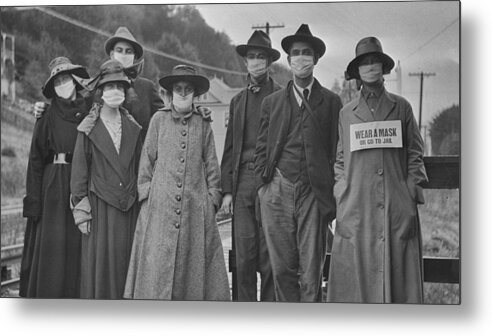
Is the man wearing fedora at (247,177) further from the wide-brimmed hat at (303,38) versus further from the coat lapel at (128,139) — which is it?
the coat lapel at (128,139)

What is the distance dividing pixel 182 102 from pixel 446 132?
1324 millimetres

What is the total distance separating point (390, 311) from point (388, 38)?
1.35 metres

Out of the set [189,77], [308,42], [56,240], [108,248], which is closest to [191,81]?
[189,77]

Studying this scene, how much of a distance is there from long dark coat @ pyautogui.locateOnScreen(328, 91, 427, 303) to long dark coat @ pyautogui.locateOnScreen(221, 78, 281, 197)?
0.52 metres

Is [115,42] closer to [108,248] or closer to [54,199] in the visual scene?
[54,199]

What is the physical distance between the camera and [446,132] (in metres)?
4.23

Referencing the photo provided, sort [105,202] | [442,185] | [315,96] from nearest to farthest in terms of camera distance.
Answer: [442,185]
[315,96]
[105,202]

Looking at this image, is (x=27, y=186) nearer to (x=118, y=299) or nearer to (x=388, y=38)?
(x=118, y=299)

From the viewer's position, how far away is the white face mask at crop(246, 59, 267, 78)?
14.4 feet

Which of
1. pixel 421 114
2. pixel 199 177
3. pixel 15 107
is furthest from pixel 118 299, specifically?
pixel 421 114

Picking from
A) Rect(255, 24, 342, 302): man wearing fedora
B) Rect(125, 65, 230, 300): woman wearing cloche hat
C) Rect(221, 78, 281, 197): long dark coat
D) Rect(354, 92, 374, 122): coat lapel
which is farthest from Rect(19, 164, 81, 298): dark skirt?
Rect(354, 92, 374, 122): coat lapel

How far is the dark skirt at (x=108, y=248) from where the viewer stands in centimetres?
441

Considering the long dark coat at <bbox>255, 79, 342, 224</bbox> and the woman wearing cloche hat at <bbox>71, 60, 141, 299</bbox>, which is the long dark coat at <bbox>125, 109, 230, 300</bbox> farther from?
the long dark coat at <bbox>255, 79, 342, 224</bbox>

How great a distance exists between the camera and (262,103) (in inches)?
172
